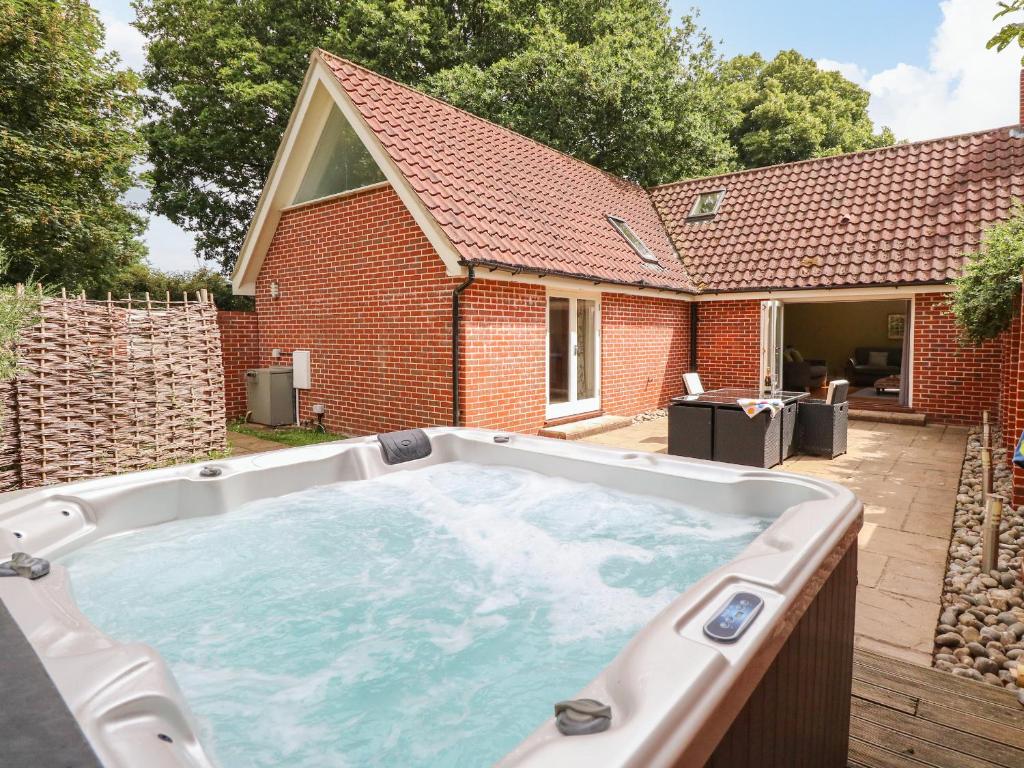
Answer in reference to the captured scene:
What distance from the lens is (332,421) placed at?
8.26 metres

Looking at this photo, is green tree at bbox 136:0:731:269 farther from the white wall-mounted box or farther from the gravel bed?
the gravel bed

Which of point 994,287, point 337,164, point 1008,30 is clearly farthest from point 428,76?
point 1008,30

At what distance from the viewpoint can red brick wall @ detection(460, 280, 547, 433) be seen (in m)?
6.65

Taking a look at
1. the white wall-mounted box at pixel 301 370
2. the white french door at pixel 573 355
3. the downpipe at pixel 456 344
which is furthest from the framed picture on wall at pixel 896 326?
the white wall-mounted box at pixel 301 370

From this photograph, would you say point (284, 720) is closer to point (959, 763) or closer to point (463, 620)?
point (463, 620)

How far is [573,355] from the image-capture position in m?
8.30

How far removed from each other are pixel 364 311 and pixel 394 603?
18.2 ft

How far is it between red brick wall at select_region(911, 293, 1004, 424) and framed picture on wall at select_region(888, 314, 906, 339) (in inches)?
285

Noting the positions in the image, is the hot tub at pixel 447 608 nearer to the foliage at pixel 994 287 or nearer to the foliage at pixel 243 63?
the foliage at pixel 994 287

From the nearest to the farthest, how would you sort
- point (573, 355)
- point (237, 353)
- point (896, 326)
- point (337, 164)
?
point (337, 164) → point (573, 355) → point (237, 353) → point (896, 326)

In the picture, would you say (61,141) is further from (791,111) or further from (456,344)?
(791,111)

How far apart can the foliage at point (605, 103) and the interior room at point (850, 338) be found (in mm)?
5013

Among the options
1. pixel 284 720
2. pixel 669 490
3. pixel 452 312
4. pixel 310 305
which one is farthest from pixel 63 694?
pixel 310 305

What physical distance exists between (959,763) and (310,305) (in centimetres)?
819
